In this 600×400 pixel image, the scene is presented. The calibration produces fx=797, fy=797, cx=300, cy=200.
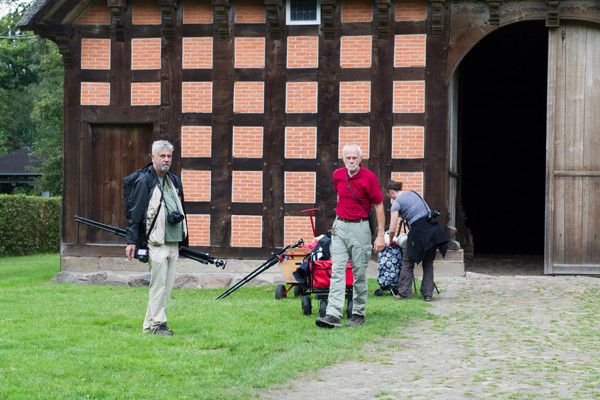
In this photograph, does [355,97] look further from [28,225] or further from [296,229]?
[28,225]

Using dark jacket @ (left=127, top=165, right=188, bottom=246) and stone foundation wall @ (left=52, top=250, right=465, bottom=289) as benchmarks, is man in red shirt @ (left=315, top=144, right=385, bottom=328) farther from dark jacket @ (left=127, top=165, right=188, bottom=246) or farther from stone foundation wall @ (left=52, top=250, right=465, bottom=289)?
stone foundation wall @ (left=52, top=250, right=465, bottom=289)

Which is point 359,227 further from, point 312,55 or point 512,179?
point 512,179

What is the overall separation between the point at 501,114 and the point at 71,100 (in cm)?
1306

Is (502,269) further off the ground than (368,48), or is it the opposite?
(368,48)

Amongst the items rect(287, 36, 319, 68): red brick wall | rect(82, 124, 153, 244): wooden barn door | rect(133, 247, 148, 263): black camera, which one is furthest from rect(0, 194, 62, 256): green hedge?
rect(133, 247, 148, 263): black camera

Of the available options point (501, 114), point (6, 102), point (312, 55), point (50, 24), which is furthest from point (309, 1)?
point (6, 102)

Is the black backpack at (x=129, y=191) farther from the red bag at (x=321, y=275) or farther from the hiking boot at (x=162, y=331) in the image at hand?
the red bag at (x=321, y=275)

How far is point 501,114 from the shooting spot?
22250 millimetres

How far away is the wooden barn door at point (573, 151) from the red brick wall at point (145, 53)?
6.35 m

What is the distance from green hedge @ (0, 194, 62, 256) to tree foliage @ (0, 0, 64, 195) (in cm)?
478

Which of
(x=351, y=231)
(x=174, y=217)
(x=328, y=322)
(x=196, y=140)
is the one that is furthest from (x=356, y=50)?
(x=174, y=217)

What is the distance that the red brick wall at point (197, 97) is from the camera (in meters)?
12.9

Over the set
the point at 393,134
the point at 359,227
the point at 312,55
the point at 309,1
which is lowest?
the point at 359,227

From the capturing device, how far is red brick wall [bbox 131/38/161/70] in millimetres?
13047
